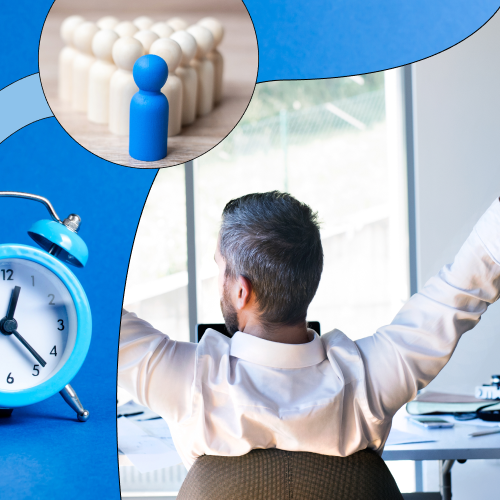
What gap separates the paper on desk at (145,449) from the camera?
5.00 feet

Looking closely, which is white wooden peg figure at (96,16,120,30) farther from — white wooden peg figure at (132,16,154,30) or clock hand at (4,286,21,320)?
clock hand at (4,286,21,320)

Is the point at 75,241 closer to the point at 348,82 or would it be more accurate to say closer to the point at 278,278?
the point at 278,278

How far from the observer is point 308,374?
3.34 feet

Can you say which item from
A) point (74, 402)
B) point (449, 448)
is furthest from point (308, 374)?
point (449, 448)

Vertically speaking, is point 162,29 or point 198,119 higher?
point 162,29

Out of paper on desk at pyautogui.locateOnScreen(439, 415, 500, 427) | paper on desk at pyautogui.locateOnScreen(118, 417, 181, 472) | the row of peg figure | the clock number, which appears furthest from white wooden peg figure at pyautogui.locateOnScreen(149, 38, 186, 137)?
paper on desk at pyautogui.locateOnScreen(439, 415, 500, 427)

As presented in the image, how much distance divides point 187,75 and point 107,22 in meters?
0.15

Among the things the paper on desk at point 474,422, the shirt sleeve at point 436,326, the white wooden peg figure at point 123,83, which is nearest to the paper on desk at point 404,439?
the paper on desk at point 474,422

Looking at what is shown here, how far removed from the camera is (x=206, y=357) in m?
1.01

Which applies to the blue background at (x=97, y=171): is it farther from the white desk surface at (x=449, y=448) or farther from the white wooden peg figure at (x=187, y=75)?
the white desk surface at (x=449, y=448)

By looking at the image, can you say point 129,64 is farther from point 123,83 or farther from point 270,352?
point 270,352

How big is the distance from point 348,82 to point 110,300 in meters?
2.49

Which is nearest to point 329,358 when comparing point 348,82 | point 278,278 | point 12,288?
point 278,278

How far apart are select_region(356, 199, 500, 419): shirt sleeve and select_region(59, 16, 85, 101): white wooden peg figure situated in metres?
0.67
